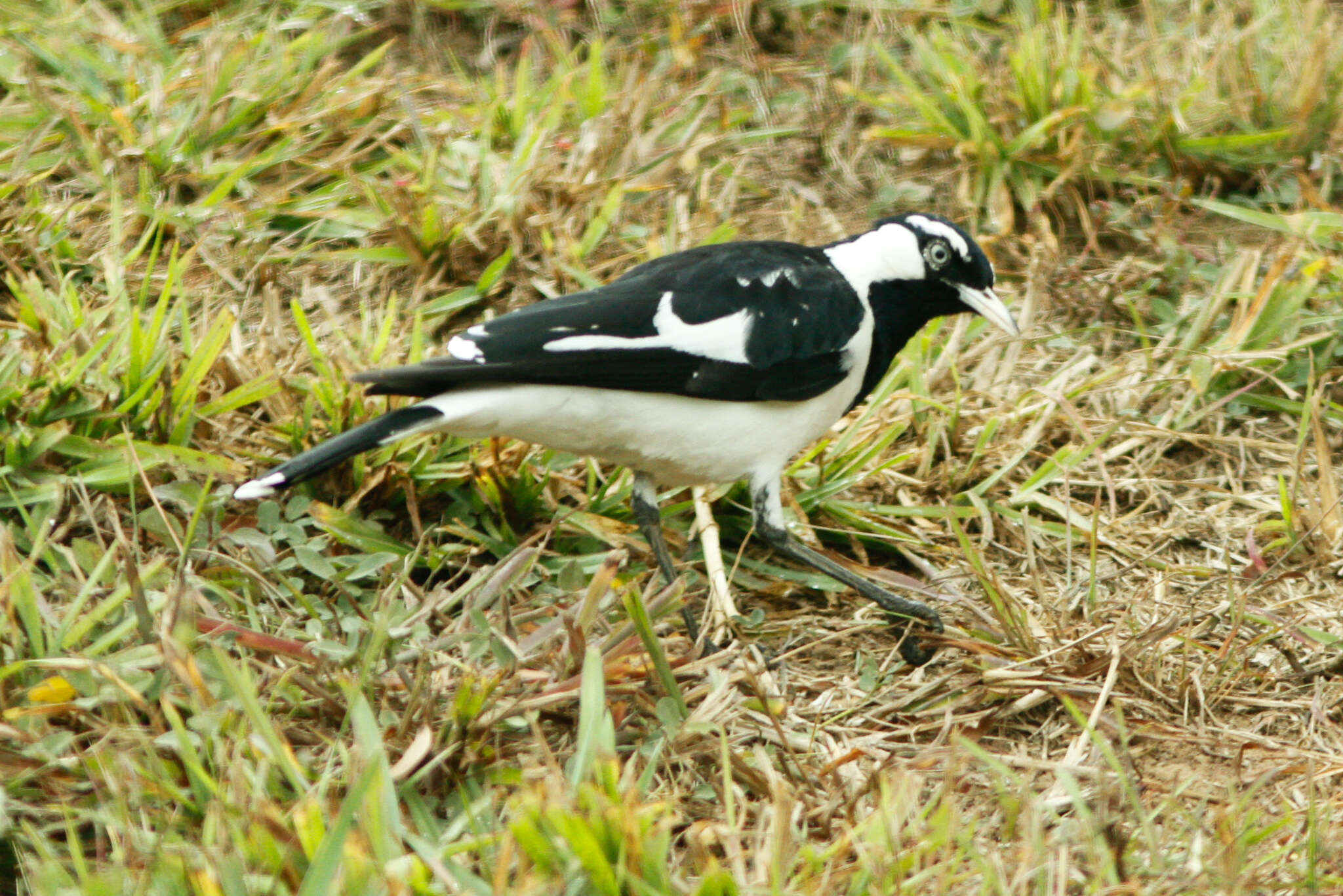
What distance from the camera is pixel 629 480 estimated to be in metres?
3.67

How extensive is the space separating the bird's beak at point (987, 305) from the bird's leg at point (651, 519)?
96cm

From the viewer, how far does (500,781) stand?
2.50m

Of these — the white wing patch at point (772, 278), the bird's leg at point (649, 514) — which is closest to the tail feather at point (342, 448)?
the bird's leg at point (649, 514)

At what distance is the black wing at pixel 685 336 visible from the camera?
3053 millimetres

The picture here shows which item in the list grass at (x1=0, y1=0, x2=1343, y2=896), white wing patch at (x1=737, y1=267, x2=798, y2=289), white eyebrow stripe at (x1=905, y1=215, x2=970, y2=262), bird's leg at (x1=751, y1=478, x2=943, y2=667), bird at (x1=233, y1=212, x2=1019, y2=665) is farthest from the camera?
white eyebrow stripe at (x1=905, y1=215, x2=970, y2=262)

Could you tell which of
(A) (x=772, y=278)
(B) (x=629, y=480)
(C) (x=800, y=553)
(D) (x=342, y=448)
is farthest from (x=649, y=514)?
(D) (x=342, y=448)

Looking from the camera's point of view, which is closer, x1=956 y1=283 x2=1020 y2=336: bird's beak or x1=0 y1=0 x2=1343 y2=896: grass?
x1=0 y1=0 x2=1343 y2=896: grass

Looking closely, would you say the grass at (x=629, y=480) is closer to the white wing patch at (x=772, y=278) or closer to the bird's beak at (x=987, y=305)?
the bird's beak at (x=987, y=305)

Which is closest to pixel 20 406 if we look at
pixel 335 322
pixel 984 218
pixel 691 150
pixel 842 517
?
pixel 335 322

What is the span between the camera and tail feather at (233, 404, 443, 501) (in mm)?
2863

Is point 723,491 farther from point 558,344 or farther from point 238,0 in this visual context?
point 238,0

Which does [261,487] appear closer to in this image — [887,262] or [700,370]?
[700,370]

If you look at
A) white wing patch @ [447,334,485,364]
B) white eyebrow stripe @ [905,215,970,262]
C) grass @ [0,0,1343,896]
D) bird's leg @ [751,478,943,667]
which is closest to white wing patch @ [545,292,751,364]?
white wing patch @ [447,334,485,364]

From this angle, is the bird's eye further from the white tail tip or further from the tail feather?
the white tail tip
